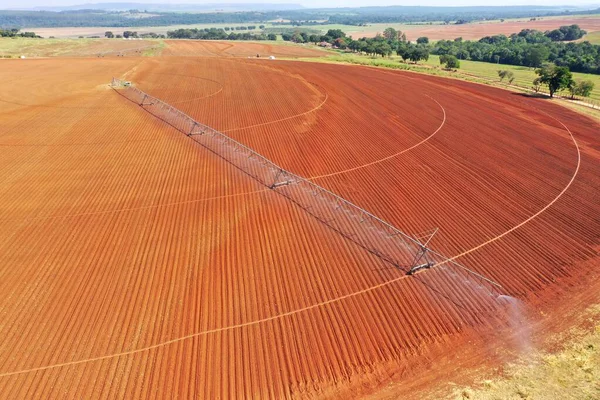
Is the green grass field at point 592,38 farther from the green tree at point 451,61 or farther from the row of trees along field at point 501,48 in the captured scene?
the green tree at point 451,61

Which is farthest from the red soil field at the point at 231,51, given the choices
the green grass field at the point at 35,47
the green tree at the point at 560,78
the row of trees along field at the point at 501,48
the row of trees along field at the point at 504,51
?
the green tree at the point at 560,78

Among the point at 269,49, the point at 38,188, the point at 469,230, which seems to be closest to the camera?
the point at 469,230

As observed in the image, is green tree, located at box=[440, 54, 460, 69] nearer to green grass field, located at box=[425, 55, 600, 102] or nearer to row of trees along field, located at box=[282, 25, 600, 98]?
row of trees along field, located at box=[282, 25, 600, 98]

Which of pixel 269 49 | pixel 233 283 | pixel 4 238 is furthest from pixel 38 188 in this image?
pixel 269 49

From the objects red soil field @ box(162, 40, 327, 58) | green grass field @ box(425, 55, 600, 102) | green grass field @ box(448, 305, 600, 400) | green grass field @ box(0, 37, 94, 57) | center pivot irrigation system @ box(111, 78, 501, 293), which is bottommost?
green grass field @ box(448, 305, 600, 400)

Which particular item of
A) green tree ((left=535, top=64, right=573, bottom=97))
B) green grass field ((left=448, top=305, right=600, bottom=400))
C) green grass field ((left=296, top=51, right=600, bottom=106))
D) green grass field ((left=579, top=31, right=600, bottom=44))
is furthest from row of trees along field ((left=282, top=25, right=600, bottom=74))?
green grass field ((left=448, top=305, right=600, bottom=400))

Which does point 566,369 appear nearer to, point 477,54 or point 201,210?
point 201,210
